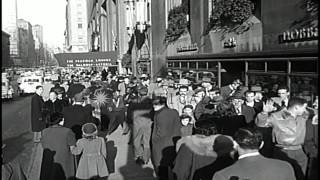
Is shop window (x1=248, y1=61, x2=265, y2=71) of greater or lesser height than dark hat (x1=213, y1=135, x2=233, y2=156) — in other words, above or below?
above

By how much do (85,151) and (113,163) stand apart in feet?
8.75

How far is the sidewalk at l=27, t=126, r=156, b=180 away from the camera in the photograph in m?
8.13

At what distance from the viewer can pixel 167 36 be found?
22922 millimetres

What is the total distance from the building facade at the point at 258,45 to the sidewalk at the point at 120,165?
3.78m

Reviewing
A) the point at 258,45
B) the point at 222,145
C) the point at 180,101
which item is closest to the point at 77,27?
the point at 258,45

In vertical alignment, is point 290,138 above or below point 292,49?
below

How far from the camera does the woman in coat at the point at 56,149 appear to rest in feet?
20.7

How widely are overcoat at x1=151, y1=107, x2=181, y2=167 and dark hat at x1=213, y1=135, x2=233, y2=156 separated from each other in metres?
2.02

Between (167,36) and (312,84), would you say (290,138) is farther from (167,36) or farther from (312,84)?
(167,36)

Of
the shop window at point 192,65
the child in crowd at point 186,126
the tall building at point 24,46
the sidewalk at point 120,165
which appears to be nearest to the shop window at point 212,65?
the shop window at point 192,65

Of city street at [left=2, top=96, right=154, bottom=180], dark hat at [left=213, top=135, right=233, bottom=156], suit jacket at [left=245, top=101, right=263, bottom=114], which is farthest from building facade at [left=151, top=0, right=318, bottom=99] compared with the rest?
city street at [left=2, top=96, right=154, bottom=180]

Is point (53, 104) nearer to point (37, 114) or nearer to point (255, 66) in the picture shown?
point (37, 114)

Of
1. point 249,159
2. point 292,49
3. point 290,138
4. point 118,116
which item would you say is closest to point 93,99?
point 118,116

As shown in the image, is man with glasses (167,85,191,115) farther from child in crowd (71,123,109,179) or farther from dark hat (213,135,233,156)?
dark hat (213,135,233,156)
